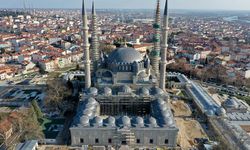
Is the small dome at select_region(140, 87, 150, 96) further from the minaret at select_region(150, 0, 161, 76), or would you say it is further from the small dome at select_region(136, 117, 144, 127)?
the minaret at select_region(150, 0, 161, 76)

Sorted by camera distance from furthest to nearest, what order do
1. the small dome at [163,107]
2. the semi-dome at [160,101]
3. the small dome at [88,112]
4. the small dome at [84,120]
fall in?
the semi-dome at [160,101] < the small dome at [163,107] < the small dome at [88,112] < the small dome at [84,120]

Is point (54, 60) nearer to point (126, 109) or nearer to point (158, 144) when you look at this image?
point (126, 109)

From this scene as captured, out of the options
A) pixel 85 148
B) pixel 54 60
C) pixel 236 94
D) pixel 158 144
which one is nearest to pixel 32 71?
pixel 54 60

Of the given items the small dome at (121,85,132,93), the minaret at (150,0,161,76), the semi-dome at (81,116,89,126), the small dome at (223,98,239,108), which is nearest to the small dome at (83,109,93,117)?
the semi-dome at (81,116,89,126)

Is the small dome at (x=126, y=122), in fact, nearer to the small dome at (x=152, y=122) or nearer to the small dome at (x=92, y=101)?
the small dome at (x=152, y=122)

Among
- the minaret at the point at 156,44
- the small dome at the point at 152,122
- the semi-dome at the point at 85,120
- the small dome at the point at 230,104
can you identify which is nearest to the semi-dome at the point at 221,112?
the small dome at the point at 230,104
